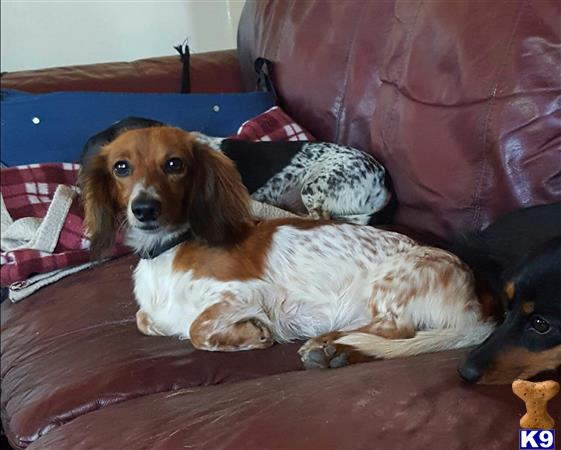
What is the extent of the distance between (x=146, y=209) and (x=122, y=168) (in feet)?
0.58

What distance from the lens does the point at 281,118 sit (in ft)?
9.30

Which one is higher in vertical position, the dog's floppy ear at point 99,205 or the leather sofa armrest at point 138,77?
the leather sofa armrest at point 138,77

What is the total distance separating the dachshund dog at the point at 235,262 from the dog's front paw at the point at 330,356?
3.8 inches

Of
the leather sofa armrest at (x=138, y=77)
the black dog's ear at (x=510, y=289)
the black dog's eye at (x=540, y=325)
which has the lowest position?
the black dog's eye at (x=540, y=325)

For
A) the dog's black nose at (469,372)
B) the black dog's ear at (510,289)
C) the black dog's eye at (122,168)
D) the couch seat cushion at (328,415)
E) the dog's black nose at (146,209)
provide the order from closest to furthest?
the couch seat cushion at (328,415)
the dog's black nose at (469,372)
the black dog's ear at (510,289)
the dog's black nose at (146,209)
the black dog's eye at (122,168)

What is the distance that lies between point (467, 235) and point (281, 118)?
114 centimetres

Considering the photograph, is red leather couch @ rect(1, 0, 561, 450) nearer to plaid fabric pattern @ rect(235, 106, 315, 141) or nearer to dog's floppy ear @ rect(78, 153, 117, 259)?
plaid fabric pattern @ rect(235, 106, 315, 141)

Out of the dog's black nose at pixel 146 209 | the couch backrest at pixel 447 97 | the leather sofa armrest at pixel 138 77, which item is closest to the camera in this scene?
the couch backrest at pixel 447 97

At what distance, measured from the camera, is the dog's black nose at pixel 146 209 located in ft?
6.08

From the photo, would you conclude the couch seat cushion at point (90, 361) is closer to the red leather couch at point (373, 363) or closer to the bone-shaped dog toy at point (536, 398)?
the red leather couch at point (373, 363)

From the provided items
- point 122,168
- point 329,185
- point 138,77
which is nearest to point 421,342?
point 122,168

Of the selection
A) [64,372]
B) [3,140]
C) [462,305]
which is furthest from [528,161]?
[3,140]

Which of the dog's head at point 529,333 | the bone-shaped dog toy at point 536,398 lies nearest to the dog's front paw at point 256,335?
the dog's head at point 529,333

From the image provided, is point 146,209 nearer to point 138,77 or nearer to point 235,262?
point 235,262
